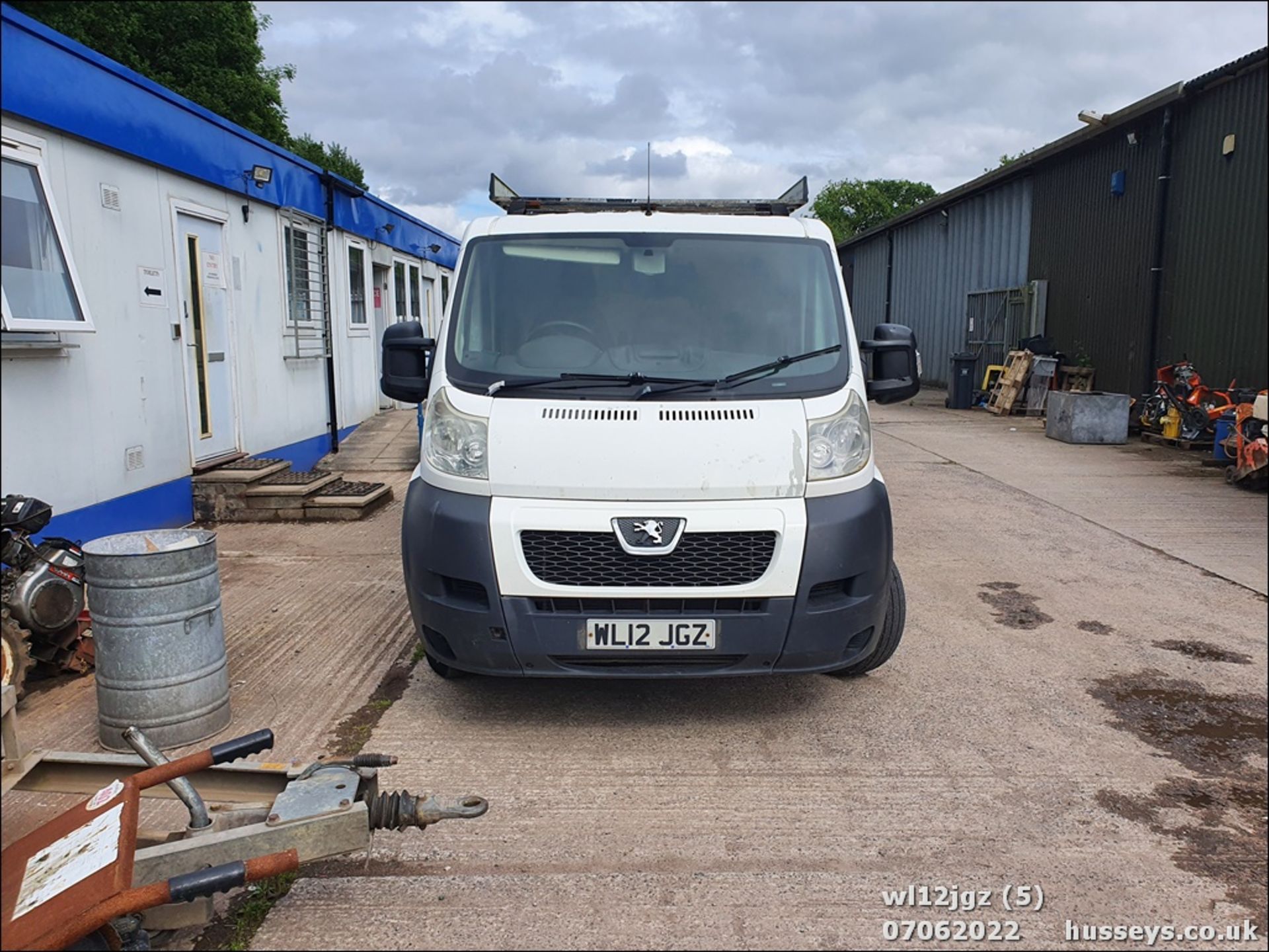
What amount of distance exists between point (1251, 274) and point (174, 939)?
303 cm

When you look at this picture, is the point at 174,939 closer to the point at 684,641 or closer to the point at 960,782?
the point at 684,641

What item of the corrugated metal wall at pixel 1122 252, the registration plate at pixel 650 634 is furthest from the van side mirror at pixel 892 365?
the registration plate at pixel 650 634

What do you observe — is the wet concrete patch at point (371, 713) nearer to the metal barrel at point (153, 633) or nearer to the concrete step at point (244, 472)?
the metal barrel at point (153, 633)

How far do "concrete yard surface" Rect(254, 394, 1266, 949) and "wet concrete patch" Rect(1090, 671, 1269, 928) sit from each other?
1 centimetres

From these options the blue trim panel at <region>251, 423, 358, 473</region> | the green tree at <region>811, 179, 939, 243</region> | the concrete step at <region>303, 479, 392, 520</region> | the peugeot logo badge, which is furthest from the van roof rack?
the green tree at <region>811, 179, 939, 243</region>

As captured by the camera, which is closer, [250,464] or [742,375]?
[742,375]

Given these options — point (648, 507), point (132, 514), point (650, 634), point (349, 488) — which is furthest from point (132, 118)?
point (650, 634)

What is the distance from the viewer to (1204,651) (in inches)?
195

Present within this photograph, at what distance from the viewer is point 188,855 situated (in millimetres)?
2492

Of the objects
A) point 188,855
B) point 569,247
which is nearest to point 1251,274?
point 188,855

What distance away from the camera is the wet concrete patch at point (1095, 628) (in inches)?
211

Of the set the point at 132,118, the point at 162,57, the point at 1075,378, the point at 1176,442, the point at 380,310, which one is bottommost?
the point at 1176,442

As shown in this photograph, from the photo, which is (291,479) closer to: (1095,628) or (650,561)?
(650,561)

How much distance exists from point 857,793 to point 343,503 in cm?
609
